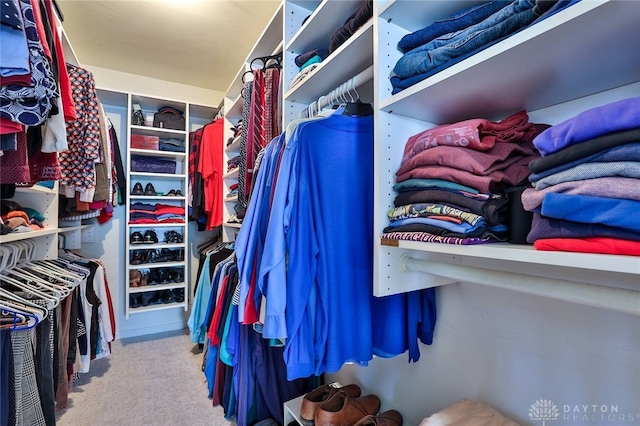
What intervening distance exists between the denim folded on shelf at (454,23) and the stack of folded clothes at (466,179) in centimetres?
24

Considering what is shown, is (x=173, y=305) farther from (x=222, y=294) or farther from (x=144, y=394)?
(x=222, y=294)

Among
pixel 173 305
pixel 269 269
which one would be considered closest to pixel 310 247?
pixel 269 269

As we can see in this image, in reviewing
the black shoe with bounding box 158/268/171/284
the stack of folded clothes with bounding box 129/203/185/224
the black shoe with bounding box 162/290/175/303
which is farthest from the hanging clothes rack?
the black shoe with bounding box 162/290/175/303

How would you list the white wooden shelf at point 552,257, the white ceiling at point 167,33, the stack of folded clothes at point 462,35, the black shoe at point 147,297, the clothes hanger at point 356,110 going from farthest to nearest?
the black shoe at point 147,297 < the white ceiling at point 167,33 < the clothes hanger at point 356,110 < the stack of folded clothes at point 462,35 < the white wooden shelf at point 552,257

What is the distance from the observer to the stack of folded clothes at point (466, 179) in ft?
2.10

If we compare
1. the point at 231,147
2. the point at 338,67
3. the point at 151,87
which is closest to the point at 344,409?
the point at 338,67

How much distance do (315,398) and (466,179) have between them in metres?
1.19

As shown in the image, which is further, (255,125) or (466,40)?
(255,125)

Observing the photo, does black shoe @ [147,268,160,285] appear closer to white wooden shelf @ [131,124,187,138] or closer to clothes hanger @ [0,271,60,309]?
white wooden shelf @ [131,124,187,138]

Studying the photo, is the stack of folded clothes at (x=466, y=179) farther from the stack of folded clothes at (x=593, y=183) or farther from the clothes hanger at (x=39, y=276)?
the clothes hanger at (x=39, y=276)

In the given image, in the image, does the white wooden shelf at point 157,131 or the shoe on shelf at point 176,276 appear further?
the shoe on shelf at point 176,276

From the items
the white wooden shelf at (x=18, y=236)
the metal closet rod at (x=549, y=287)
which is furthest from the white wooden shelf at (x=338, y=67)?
the white wooden shelf at (x=18, y=236)

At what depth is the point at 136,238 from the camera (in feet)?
8.59

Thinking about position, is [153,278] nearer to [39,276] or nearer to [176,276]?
[176,276]
